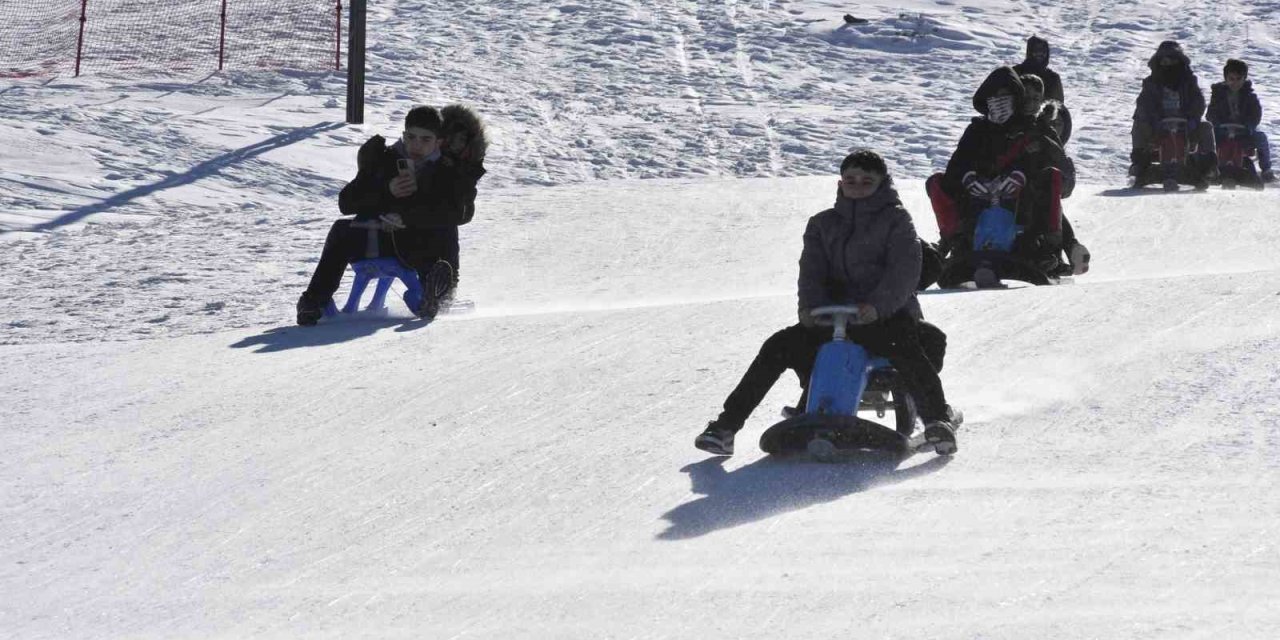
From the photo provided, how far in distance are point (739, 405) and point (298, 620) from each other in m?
1.96

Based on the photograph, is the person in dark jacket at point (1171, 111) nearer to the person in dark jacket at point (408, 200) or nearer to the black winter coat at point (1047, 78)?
the black winter coat at point (1047, 78)

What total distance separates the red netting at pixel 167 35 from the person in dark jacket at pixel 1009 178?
459 inches

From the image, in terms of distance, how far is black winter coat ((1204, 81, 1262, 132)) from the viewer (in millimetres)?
16953

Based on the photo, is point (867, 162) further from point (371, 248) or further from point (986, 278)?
point (986, 278)

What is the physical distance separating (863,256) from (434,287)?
3.92 m

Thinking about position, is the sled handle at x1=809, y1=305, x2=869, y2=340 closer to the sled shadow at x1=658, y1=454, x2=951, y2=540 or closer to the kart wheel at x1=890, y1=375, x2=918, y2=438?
the kart wheel at x1=890, y1=375, x2=918, y2=438

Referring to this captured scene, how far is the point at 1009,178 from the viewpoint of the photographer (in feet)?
34.4

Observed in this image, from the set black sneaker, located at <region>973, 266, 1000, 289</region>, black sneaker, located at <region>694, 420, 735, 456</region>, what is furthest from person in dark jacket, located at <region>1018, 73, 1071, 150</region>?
black sneaker, located at <region>694, 420, 735, 456</region>

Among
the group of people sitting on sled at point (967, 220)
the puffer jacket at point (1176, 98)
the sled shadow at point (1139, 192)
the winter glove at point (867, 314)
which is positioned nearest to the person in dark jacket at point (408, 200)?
the group of people sitting on sled at point (967, 220)

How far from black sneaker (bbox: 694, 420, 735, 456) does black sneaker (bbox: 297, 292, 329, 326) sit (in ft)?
12.8

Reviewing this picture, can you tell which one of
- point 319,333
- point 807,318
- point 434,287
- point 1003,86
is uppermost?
point 1003,86

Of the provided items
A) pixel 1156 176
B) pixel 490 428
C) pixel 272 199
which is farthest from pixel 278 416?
pixel 1156 176

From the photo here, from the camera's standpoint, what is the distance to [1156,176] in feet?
52.3

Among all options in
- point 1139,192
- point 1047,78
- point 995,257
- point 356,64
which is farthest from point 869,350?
point 356,64
